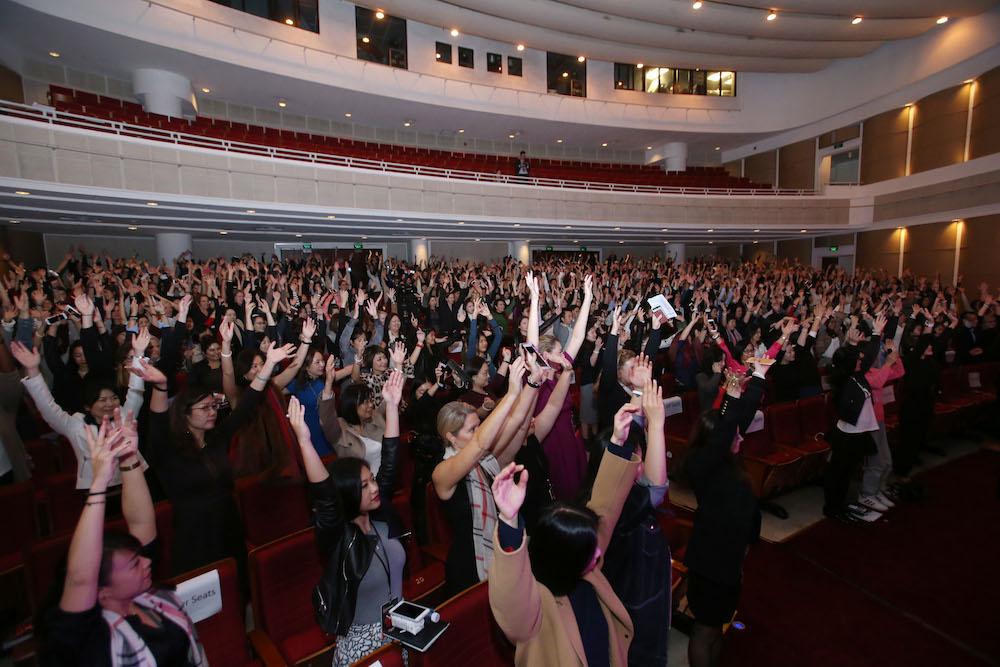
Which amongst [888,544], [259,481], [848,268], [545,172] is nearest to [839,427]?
[888,544]

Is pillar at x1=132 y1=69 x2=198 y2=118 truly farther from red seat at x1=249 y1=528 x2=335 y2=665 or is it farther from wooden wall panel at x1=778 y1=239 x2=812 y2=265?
wooden wall panel at x1=778 y1=239 x2=812 y2=265

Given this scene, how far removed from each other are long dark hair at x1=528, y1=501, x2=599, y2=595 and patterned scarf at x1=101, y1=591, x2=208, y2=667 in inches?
42.8

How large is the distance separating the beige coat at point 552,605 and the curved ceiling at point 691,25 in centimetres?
1576

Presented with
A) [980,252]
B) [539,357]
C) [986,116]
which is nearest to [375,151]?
[539,357]

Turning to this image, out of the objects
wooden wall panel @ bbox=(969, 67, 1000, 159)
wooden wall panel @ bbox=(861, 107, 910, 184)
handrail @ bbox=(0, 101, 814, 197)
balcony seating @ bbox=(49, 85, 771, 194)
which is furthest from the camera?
wooden wall panel @ bbox=(861, 107, 910, 184)

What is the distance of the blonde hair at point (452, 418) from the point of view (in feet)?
7.29

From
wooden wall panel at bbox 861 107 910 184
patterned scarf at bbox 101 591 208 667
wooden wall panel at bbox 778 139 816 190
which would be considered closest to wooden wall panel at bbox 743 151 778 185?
wooden wall panel at bbox 778 139 816 190

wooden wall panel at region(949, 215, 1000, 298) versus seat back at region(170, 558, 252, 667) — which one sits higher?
wooden wall panel at region(949, 215, 1000, 298)

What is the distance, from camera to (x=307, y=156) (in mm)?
13820

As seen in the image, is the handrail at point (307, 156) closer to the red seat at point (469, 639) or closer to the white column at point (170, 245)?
the white column at point (170, 245)

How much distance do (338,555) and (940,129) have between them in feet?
70.9

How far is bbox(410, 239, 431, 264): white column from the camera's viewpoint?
17.1 m

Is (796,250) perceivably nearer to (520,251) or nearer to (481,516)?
(520,251)

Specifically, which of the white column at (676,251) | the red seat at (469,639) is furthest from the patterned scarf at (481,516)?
the white column at (676,251)
